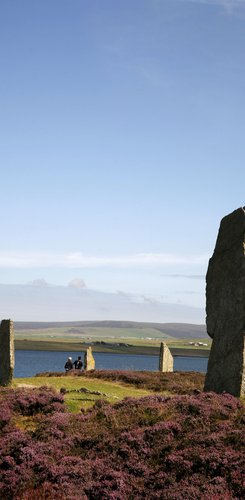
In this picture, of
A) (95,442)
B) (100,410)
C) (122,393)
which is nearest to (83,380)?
(122,393)

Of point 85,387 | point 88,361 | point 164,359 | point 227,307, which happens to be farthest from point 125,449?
point 164,359

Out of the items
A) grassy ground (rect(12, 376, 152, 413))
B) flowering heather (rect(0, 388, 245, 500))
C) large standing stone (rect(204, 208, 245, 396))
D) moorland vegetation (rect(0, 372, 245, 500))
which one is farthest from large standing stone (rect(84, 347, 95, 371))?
flowering heather (rect(0, 388, 245, 500))

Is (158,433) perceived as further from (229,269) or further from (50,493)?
(229,269)

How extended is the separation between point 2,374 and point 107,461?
15562 mm

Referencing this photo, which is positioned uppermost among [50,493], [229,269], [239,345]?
[229,269]

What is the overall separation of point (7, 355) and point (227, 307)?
1413 cm

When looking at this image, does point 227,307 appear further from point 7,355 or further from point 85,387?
Answer: point 7,355

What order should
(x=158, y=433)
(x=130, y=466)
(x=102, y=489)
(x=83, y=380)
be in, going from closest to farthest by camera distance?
(x=102, y=489) < (x=130, y=466) < (x=158, y=433) < (x=83, y=380)

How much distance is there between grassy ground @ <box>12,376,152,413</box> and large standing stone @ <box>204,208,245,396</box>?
6.20m

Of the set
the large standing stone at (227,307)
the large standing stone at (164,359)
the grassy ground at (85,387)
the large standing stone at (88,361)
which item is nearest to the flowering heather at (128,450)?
the large standing stone at (227,307)

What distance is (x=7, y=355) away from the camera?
34.8m

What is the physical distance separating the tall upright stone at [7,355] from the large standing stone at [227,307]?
12.4 metres

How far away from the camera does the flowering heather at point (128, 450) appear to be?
18719mm

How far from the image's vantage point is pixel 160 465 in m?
20.0
